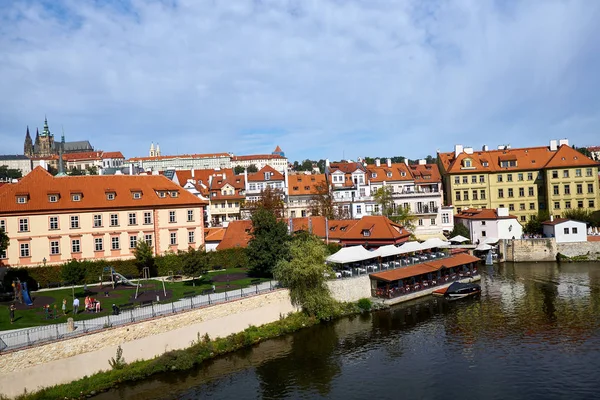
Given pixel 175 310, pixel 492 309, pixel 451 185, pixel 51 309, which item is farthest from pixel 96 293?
pixel 451 185

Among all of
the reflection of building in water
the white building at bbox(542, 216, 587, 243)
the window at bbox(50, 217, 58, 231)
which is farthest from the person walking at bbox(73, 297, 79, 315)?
the white building at bbox(542, 216, 587, 243)

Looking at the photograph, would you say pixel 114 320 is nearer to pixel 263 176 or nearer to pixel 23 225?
pixel 23 225

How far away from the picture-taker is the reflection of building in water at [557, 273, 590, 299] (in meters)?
40.2

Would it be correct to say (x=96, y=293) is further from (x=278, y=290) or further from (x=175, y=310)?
(x=278, y=290)

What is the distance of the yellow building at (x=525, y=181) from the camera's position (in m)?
66.9

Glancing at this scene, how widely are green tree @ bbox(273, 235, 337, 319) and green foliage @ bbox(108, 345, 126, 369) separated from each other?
1271 cm

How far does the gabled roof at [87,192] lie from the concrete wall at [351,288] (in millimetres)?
17819

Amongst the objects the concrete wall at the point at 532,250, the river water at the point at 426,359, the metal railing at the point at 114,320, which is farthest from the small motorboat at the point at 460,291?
the concrete wall at the point at 532,250

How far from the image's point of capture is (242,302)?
33.3m

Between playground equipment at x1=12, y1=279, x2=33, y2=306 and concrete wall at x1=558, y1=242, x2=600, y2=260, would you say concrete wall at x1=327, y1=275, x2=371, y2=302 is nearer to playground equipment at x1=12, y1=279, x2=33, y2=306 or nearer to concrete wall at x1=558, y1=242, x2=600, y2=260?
playground equipment at x1=12, y1=279, x2=33, y2=306

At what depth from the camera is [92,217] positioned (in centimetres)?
4541

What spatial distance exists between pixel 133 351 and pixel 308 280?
1350 centimetres

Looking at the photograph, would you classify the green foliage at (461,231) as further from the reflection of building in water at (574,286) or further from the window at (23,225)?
the window at (23,225)

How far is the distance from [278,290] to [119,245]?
18435 mm
